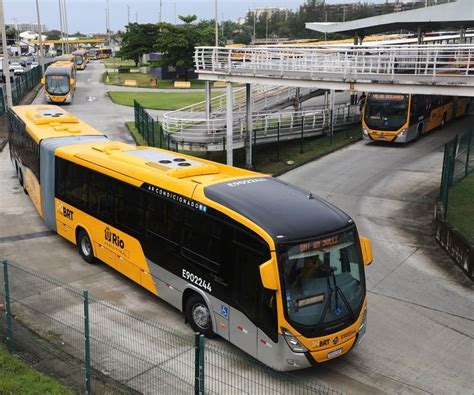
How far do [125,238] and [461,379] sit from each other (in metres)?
6.95

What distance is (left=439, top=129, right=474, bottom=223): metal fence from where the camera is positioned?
1681 cm

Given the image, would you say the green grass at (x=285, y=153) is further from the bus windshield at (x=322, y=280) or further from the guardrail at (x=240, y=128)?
the bus windshield at (x=322, y=280)

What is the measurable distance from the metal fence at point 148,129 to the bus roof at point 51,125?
20.1ft

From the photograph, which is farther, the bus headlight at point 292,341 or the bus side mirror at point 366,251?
the bus side mirror at point 366,251

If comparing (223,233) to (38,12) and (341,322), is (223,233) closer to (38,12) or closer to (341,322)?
(341,322)

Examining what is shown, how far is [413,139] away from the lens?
31.0m

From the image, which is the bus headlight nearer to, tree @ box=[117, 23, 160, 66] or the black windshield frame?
the black windshield frame

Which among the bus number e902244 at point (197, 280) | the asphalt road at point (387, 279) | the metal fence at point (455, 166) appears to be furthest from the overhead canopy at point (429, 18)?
the bus number e902244 at point (197, 280)

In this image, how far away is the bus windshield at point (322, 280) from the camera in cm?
822

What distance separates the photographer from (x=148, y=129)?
94.4 ft

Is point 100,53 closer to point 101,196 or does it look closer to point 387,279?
point 101,196

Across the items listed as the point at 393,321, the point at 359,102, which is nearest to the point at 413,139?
the point at 359,102

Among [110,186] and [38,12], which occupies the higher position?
[38,12]

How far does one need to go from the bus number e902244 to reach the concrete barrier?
679cm
